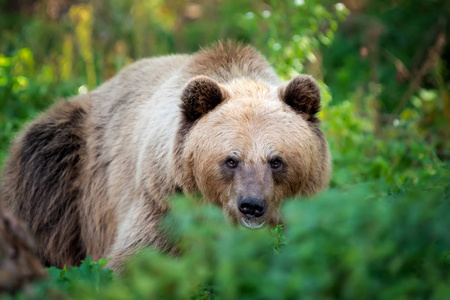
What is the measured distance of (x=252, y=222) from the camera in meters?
4.00

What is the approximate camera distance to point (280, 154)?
417 cm

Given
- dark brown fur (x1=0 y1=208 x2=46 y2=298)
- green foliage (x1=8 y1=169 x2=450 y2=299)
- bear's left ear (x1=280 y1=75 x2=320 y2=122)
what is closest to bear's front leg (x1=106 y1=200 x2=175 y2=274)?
bear's left ear (x1=280 y1=75 x2=320 y2=122)

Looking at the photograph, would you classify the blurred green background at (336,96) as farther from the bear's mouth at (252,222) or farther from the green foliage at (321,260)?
the bear's mouth at (252,222)

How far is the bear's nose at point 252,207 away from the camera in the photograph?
3895mm

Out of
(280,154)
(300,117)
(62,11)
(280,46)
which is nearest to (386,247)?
(280,154)

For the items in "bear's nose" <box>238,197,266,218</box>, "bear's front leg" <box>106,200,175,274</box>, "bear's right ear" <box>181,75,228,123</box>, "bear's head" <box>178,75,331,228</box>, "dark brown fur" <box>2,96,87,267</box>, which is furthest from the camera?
"dark brown fur" <box>2,96,87,267</box>

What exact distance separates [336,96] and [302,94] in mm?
4908

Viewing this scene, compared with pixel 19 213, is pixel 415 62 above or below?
below

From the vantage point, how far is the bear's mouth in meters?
3.99

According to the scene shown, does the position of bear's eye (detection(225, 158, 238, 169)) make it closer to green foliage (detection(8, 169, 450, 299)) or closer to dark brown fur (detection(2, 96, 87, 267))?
green foliage (detection(8, 169, 450, 299))

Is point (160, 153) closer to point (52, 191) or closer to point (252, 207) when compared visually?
point (252, 207)

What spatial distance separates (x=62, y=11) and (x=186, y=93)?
9.43m

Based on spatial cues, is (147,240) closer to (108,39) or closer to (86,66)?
(86,66)

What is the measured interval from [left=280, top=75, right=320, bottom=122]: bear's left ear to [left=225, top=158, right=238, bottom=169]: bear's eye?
0.68m
